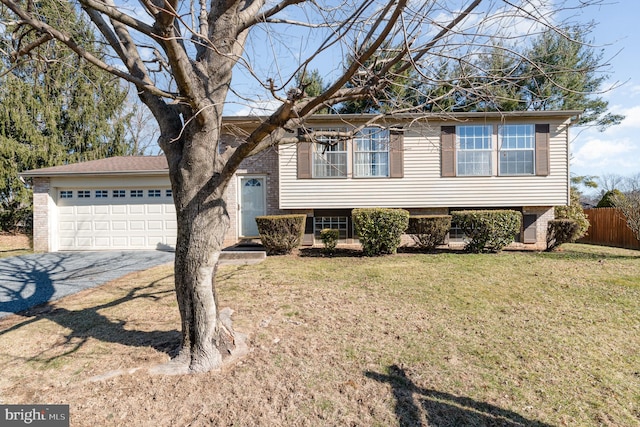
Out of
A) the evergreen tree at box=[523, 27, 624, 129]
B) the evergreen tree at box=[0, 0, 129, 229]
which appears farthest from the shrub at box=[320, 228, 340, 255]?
the evergreen tree at box=[0, 0, 129, 229]

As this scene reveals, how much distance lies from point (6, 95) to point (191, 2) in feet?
55.0

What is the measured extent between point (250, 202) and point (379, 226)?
4892mm

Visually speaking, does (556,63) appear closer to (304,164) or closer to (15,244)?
(304,164)

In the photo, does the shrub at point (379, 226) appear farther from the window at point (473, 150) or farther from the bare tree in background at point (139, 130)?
the bare tree in background at point (139, 130)

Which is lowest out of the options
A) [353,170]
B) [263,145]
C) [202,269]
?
[202,269]

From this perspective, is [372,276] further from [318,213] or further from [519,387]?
[318,213]

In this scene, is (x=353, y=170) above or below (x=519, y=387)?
above

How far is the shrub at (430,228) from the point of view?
29.0ft

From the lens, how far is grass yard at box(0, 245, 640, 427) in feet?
8.13

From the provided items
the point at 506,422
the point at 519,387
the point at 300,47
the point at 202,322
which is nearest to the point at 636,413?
the point at 519,387

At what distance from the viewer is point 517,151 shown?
9922 millimetres

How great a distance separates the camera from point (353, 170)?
1006 cm

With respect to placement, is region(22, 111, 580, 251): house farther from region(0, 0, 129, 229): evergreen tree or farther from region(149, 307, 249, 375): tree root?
region(149, 307, 249, 375): tree root

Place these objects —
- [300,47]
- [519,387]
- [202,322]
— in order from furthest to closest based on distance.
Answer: [202,322] → [300,47] → [519,387]
